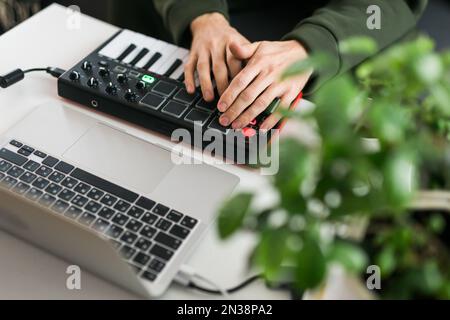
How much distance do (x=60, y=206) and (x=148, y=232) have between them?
0.13 m

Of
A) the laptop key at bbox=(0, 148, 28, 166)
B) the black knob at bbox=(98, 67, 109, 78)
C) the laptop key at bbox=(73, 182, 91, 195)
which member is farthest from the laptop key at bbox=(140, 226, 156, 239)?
the black knob at bbox=(98, 67, 109, 78)

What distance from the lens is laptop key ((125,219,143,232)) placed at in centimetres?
79

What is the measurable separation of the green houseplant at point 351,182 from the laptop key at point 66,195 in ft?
1.25

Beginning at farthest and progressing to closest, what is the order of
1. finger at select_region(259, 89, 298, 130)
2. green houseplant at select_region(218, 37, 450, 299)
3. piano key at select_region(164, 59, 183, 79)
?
piano key at select_region(164, 59, 183, 79)
finger at select_region(259, 89, 298, 130)
green houseplant at select_region(218, 37, 450, 299)

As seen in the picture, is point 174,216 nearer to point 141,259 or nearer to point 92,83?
point 141,259

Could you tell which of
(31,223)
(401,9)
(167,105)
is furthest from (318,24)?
(31,223)

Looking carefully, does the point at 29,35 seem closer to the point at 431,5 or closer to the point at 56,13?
the point at 56,13

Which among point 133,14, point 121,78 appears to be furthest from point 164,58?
point 133,14

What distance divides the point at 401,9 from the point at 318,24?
0.21 metres

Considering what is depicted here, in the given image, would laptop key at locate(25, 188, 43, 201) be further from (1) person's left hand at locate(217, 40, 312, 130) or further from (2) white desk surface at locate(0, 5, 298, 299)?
(1) person's left hand at locate(217, 40, 312, 130)

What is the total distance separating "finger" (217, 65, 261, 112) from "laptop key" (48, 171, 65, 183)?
0.28 metres

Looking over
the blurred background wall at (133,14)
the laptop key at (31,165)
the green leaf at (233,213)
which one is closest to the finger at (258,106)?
the laptop key at (31,165)

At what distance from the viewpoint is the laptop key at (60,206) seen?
801 millimetres

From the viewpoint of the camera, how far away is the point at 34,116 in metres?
0.96
